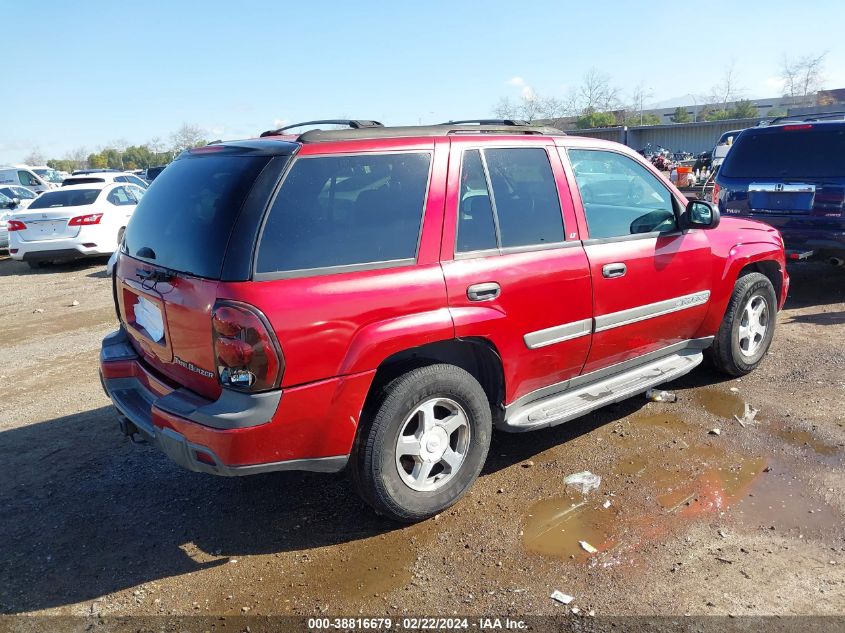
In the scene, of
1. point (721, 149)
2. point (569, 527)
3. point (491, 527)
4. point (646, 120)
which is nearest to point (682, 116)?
point (646, 120)

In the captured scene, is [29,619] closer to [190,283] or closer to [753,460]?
[190,283]

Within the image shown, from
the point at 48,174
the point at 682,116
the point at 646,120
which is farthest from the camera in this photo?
the point at 646,120

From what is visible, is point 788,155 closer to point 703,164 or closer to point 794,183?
point 794,183

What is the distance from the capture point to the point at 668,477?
377cm

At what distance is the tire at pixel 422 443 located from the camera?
10.1 ft

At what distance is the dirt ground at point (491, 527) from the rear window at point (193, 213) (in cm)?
141

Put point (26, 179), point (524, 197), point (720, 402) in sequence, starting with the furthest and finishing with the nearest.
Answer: point (26, 179), point (720, 402), point (524, 197)

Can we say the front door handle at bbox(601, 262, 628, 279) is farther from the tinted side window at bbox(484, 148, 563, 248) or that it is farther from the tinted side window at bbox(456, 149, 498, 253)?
the tinted side window at bbox(456, 149, 498, 253)

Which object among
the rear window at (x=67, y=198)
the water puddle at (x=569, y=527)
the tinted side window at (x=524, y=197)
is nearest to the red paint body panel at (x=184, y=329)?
the tinted side window at (x=524, y=197)

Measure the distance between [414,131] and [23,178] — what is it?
26.2 metres

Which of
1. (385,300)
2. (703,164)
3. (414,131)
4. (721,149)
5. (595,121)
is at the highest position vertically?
(595,121)

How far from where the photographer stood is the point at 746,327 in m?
5.17

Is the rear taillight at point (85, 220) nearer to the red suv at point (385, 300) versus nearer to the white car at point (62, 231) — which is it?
the white car at point (62, 231)

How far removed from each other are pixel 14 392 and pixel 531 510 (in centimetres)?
455
